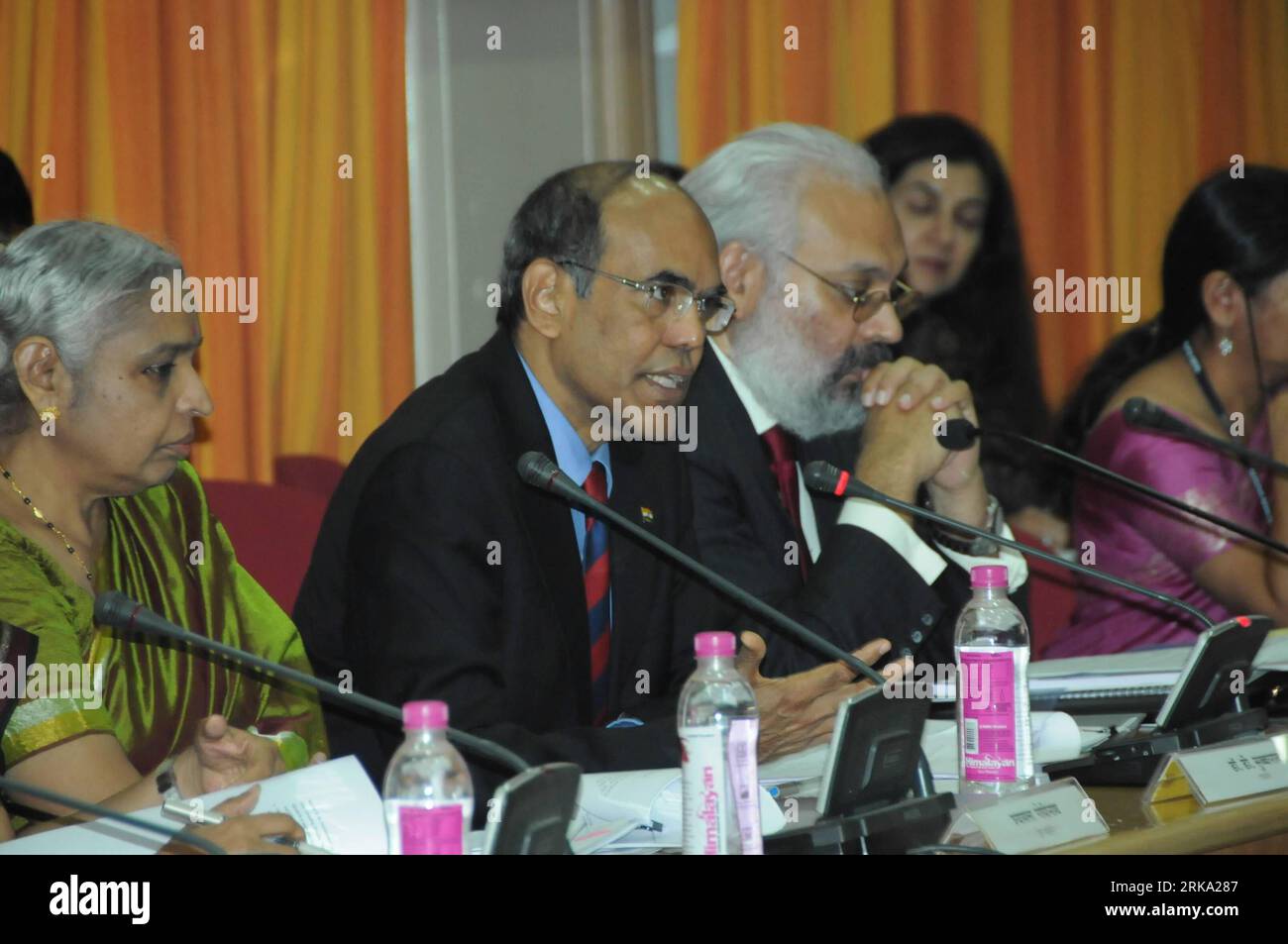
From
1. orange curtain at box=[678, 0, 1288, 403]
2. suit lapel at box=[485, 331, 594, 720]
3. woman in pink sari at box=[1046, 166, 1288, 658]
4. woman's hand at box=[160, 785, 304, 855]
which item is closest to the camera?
woman's hand at box=[160, 785, 304, 855]

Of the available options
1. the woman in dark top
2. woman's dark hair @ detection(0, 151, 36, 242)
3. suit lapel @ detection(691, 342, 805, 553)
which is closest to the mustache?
suit lapel @ detection(691, 342, 805, 553)

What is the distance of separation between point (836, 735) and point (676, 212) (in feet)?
3.30

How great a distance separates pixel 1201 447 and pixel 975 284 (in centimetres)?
89

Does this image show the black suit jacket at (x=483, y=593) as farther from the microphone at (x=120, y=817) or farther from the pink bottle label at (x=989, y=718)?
the microphone at (x=120, y=817)

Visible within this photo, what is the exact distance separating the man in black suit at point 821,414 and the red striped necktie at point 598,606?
0.26m

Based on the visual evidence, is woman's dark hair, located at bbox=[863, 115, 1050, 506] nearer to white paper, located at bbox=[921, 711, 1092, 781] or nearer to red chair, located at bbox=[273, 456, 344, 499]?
red chair, located at bbox=[273, 456, 344, 499]

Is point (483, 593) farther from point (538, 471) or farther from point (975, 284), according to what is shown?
point (975, 284)

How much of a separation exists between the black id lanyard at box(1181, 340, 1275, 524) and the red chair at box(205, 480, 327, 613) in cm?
174

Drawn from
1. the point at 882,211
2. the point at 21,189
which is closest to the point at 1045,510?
the point at 882,211

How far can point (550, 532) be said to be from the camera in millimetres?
2021

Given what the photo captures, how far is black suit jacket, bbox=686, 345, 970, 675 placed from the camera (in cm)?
218

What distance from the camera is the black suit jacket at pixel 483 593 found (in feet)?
6.02

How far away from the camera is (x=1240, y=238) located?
124 inches
